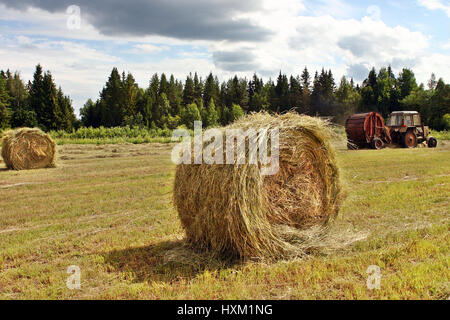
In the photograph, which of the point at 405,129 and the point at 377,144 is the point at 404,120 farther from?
the point at 377,144

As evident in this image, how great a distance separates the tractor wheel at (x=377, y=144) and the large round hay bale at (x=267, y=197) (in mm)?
20188

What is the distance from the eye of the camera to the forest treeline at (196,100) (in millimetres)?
56969

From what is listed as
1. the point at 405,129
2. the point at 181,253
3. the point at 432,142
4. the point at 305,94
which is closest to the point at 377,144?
the point at 405,129

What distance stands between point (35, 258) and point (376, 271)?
207 inches

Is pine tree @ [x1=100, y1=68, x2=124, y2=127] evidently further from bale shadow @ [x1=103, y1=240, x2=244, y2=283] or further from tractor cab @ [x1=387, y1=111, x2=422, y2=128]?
bale shadow @ [x1=103, y1=240, x2=244, y2=283]

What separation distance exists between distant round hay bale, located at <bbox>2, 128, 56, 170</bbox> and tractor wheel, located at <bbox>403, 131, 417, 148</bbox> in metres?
22.4

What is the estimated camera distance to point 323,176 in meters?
7.13

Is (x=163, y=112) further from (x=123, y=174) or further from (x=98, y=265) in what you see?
(x=98, y=265)

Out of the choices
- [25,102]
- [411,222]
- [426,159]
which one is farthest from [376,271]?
[25,102]

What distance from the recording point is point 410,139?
27.7 metres

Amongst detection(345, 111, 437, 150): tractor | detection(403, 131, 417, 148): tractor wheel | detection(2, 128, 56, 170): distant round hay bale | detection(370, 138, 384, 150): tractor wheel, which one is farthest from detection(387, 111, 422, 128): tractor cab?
detection(2, 128, 56, 170): distant round hay bale

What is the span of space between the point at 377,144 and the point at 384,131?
1425 mm

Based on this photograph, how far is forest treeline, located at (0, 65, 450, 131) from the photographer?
57.0 meters

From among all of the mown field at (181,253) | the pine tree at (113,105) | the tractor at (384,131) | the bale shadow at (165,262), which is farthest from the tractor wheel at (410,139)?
the pine tree at (113,105)
